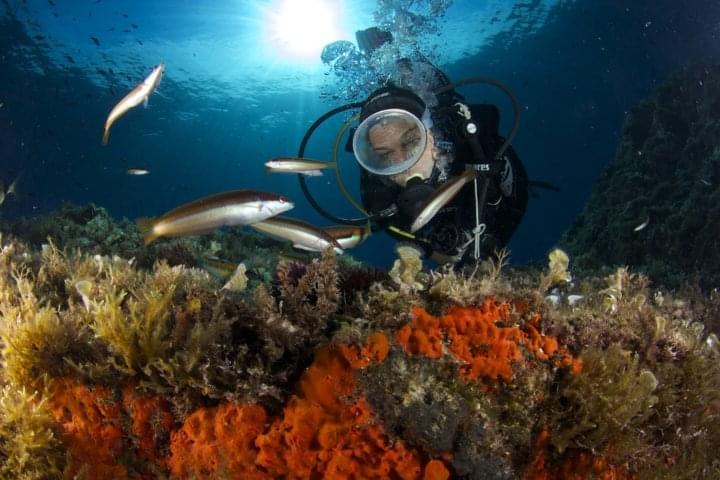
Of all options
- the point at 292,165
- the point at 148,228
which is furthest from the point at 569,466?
the point at 292,165

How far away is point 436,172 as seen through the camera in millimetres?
5598

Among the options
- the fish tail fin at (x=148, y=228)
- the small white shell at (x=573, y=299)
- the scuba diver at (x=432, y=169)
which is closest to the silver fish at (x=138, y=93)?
the fish tail fin at (x=148, y=228)

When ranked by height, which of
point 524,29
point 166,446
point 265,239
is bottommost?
point 265,239

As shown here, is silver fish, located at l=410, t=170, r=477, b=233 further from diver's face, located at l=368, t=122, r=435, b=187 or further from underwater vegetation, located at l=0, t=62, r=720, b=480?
diver's face, located at l=368, t=122, r=435, b=187

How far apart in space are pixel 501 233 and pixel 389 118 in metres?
2.72

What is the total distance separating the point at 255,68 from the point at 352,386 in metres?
37.1

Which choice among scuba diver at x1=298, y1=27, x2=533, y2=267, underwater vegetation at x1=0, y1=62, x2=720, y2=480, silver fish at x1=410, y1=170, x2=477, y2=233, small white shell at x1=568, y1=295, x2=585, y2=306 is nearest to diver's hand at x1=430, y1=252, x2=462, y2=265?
scuba diver at x1=298, y1=27, x2=533, y2=267

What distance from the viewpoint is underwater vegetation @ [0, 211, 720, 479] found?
1948 millimetres

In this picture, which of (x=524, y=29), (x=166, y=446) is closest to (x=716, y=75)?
(x=166, y=446)

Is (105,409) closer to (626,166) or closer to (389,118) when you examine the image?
(389,118)

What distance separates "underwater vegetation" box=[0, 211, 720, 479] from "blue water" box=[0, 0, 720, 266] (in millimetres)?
11198

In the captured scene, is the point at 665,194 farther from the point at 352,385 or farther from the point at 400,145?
the point at 352,385

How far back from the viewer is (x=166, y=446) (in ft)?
7.20

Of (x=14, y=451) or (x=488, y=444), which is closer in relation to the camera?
(x=488, y=444)
